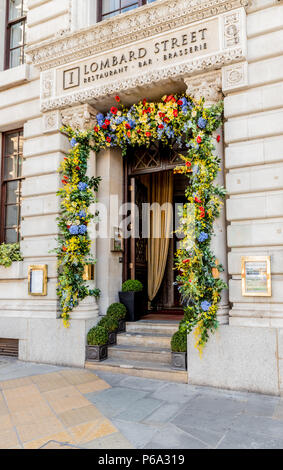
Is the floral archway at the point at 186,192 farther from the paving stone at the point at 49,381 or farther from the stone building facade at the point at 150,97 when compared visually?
the paving stone at the point at 49,381

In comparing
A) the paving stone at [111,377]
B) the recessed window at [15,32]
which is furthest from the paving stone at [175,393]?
the recessed window at [15,32]

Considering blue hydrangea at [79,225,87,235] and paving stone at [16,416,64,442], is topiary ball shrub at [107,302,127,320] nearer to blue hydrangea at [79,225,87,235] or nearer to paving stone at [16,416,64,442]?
blue hydrangea at [79,225,87,235]

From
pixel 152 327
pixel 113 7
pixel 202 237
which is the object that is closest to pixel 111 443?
pixel 202 237

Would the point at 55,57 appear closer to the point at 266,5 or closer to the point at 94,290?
the point at 266,5

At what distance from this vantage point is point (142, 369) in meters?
6.61

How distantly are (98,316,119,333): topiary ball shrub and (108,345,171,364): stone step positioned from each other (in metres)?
0.37

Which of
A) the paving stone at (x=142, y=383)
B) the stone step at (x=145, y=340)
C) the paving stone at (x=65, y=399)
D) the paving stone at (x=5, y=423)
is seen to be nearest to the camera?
the paving stone at (x=5, y=423)

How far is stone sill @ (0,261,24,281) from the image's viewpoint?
841 centimetres

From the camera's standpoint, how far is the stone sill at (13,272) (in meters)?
8.41

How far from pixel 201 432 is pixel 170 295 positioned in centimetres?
784

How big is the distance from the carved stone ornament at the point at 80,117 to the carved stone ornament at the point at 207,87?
243 cm

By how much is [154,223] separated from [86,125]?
12.8ft
